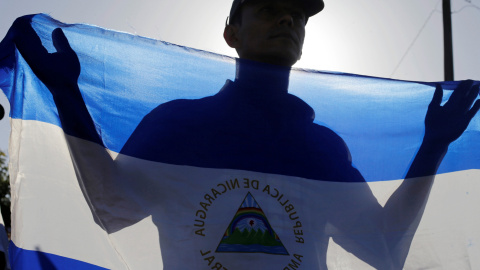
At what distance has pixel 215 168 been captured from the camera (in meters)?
2.81

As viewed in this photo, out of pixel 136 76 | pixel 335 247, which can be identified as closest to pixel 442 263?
pixel 335 247

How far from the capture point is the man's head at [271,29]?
3182mm

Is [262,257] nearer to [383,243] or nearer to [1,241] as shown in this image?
[383,243]

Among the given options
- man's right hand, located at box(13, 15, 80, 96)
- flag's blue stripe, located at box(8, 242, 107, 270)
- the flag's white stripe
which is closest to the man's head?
the flag's white stripe

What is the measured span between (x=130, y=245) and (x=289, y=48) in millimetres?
1330

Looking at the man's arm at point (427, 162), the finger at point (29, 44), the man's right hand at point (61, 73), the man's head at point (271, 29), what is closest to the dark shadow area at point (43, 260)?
the man's right hand at point (61, 73)

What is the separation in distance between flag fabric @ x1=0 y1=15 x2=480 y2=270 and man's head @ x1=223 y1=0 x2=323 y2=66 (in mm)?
121

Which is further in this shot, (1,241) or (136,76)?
(1,241)

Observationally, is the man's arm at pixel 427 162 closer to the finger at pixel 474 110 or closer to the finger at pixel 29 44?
the finger at pixel 474 110

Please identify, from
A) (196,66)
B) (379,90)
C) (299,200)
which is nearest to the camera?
(299,200)

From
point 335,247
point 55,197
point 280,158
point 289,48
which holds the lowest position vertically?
point 55,197

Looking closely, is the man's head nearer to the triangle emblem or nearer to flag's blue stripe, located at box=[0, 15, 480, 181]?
flag's blue stripe, located at box=[0, 15, 480, 181]

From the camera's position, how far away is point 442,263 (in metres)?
3.08

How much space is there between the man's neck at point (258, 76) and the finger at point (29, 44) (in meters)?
0.97
